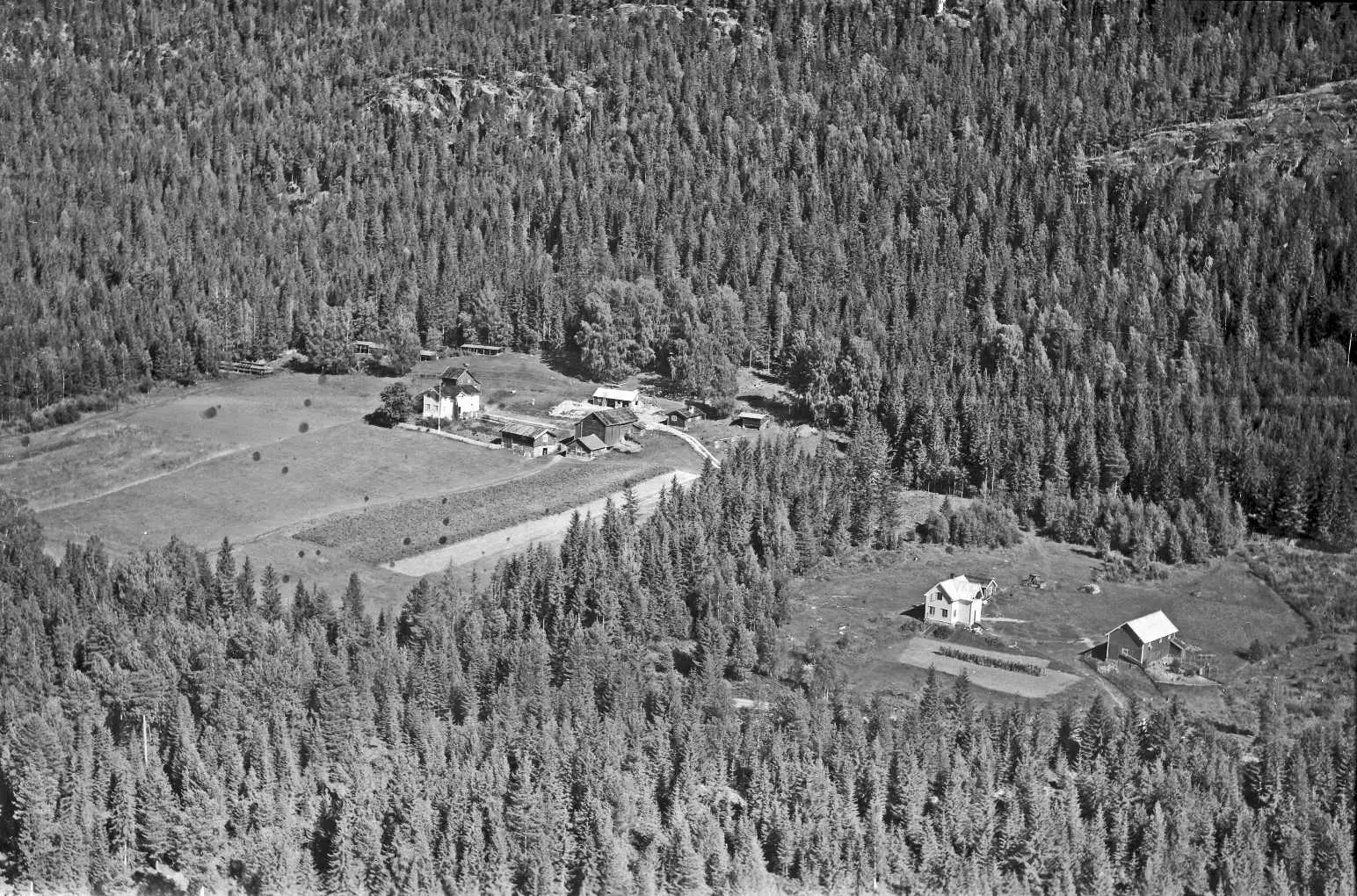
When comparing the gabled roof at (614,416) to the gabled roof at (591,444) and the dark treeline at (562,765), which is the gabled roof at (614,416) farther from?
the dark treeline at (562,765)

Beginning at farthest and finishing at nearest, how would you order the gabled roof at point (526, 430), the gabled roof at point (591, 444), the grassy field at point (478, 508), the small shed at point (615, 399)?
the small shed at point (615, 399)
the gabled roof at point (526, 430)
the gabled roof at point (591, 444)
the grassy field at point (478, 508)

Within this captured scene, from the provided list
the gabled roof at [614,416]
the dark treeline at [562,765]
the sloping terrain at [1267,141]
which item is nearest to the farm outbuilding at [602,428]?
the gabled roof at [614,416]

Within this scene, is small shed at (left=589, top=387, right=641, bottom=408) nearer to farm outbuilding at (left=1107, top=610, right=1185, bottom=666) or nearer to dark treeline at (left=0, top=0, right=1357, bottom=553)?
dark treeline at (left=0, top=0, right=1357, bottom=553)

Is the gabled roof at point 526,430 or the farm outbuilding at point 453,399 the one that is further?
the farm outbuilding at point 453,399

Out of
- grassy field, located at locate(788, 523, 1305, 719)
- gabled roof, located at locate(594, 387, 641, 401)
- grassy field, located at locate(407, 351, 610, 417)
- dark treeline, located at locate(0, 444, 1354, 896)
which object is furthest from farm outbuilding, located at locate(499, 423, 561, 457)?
dark treeline, located at locate(0, 444, 1354, 896)

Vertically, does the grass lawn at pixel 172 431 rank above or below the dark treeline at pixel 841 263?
below

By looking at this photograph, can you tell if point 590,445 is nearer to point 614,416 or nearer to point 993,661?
point 614,416
